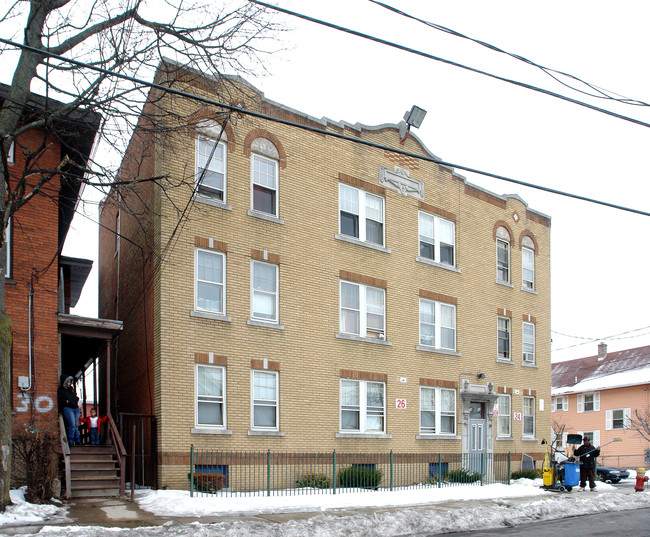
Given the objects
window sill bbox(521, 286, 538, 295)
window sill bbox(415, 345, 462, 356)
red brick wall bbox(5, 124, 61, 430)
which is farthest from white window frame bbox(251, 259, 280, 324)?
window sill bbox(521, 286, 538, 295)

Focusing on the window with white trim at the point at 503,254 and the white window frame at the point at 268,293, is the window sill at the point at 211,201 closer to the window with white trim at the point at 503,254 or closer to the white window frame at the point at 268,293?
the white window frame at the point at 268,293

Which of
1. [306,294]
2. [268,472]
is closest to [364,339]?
[306,294]

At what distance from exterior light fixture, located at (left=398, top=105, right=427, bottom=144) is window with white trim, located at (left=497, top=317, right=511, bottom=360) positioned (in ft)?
25.5

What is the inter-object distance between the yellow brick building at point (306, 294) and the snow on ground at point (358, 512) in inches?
108

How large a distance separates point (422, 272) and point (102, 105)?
1318cm

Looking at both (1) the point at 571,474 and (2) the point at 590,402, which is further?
(2) the point at 590,402

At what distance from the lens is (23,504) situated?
1374cm

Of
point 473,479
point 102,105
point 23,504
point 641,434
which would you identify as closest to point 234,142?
point 102,105

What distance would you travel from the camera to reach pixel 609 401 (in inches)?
1864

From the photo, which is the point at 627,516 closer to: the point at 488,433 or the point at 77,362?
the point at 488,433

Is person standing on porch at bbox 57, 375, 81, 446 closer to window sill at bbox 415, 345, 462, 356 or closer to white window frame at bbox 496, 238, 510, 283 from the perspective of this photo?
window sill at bbox 415, 345, 462, 356

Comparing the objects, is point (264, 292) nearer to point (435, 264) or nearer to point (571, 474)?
point (435, 264)

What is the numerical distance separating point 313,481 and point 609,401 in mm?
32859

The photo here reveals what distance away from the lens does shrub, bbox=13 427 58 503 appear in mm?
14516
